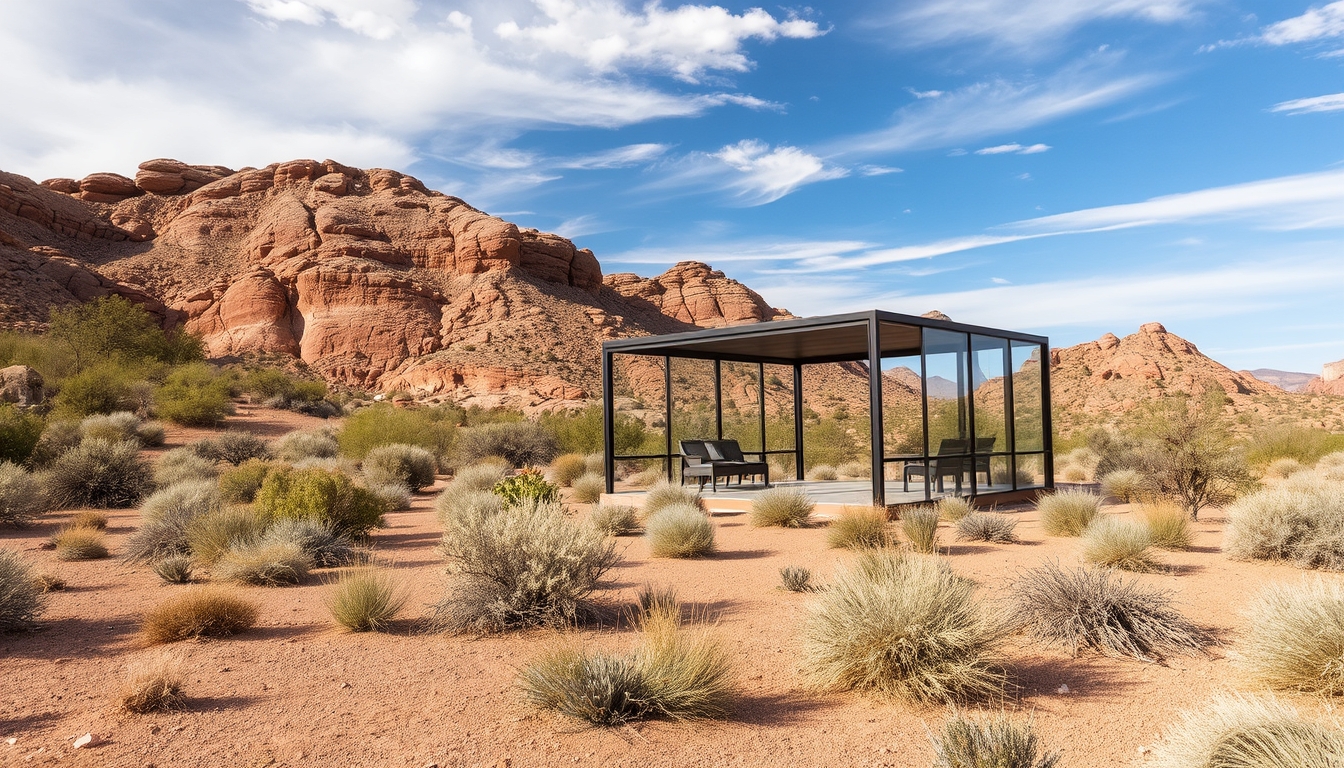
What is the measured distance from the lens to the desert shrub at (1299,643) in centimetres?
415

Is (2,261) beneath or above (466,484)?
above

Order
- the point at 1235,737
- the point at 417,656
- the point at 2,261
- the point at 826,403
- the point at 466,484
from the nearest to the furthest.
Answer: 1. the point at 1235,737
2. the point at 417,656
3. the point at 466,484
4. the point at 2,261
5. the point at 826,403

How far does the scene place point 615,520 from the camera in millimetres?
11195

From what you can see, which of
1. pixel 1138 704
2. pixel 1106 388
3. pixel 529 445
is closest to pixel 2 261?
pixel 529 445

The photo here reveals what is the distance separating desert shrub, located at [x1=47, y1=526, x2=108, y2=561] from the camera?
29.5 ft

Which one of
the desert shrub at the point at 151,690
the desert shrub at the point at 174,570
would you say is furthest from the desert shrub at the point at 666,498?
the desert shrub at the point at 151,690

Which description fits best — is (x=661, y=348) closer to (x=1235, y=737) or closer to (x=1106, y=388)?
(x=1235, y=737)

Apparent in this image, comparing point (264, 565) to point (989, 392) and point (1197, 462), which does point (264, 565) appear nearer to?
point (989, 392)

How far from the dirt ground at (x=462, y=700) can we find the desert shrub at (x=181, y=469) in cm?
765

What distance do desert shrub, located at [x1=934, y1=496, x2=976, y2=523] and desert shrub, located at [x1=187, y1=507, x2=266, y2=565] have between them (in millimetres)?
8441

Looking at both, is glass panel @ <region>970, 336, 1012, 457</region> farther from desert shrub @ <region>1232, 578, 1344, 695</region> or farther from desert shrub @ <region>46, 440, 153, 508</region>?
desert shrub @ <region>46, 440, 153, 508</region>

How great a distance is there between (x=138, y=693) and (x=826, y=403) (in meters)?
42.4

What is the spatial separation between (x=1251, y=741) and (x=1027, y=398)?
11.7m

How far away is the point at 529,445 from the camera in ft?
75.6
